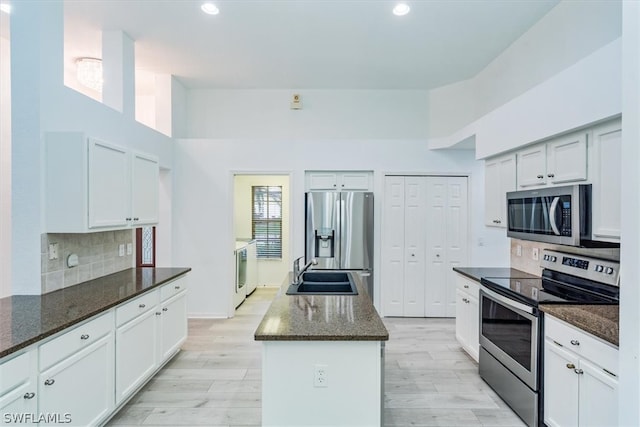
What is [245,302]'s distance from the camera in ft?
17.7

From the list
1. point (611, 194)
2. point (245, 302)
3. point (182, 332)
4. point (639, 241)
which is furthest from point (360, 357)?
point (245, 302)

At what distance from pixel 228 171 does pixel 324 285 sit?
8.09ft

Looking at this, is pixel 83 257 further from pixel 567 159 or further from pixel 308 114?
pixel 567 159

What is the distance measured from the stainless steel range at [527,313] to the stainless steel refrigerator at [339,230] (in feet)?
5.78

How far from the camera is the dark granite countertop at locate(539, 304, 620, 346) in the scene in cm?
168

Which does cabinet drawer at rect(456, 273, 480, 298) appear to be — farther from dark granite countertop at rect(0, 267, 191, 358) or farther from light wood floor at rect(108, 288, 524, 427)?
dark granite countertop at rect(0, 267, 191, 358)

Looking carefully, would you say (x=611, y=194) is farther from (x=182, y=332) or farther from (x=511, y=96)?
(x=182, y=332)

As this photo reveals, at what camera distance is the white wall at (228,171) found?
4.61 meters

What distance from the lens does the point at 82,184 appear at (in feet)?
7.72

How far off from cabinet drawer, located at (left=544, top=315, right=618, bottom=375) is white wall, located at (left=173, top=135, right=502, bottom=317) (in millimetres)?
2632

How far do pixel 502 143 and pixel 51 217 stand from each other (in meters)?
3.66

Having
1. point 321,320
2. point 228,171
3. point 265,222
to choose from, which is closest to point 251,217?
point 265,222

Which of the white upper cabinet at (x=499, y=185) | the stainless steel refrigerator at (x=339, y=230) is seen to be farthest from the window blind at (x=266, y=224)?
the white upper cabinet at (x=499, y=185)

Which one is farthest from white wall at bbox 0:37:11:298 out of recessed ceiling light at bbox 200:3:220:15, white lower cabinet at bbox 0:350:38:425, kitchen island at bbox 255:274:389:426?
kitchen island at bbox 255:274:389:426
